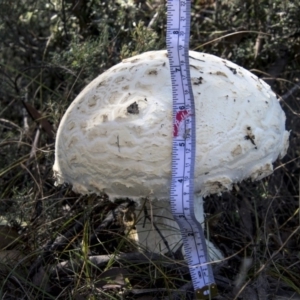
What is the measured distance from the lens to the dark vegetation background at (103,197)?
→ 2396mm

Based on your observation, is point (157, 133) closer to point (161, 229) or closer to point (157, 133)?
point (157, 133)

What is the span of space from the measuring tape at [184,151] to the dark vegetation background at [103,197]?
0.10 metres

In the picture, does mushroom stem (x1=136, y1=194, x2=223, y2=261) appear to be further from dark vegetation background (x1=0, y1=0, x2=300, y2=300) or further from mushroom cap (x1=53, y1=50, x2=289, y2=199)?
mushroom cap (x1=53, y1=50, x2=289, y2=199)

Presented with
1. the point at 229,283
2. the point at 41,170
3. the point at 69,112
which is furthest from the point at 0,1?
the point at 229,283

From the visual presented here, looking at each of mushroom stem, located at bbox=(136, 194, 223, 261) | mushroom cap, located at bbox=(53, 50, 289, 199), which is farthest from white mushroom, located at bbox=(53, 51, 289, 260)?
mushroom stem, located at bbox=(136, 194, 223, 261)

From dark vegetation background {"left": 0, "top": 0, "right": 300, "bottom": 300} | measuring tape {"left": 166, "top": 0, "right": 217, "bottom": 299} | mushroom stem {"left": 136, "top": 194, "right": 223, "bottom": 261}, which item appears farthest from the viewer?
mushroom stem {"left": 136, "top": 194, "right": 223, "bottom": 261}

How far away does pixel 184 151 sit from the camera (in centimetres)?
208

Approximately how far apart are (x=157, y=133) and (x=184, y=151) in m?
0.14

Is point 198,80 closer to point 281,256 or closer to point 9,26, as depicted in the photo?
point 281,256

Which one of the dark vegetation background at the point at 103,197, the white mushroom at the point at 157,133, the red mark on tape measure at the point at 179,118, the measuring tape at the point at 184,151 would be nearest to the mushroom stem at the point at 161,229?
the dark vegetation background at the point at 103,197

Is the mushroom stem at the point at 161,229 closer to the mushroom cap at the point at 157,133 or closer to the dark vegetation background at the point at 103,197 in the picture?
the dark vegetation background at the point at 103,197

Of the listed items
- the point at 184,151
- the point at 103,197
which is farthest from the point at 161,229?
the point at 184,151

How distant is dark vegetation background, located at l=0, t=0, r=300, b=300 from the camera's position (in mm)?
2396

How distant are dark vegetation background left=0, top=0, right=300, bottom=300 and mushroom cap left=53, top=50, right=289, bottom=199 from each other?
0.39m
